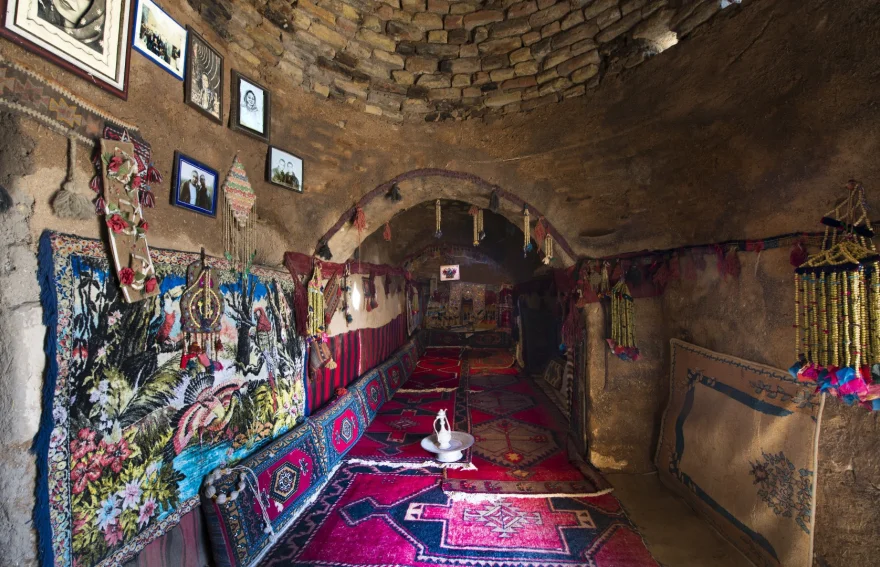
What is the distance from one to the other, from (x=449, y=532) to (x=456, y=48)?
3.78 m

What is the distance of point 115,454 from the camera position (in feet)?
4.79

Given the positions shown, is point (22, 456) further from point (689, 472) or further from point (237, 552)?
point (689, 472)

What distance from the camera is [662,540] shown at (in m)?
2.23

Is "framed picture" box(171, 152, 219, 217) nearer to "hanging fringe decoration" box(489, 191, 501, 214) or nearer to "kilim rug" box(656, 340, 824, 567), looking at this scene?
"hanging fringe decoration" box(489, 191, 501, 214)

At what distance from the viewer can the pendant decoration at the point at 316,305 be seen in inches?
115

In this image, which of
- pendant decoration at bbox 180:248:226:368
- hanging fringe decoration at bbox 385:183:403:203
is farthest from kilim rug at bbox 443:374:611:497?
hanging fringe decoration at bbox 385:183:403:203

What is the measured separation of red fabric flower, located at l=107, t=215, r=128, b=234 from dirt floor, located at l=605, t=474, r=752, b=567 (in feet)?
10.1

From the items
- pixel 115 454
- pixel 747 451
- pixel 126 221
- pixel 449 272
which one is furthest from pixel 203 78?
pixel 449 272

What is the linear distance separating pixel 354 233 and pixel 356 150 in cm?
72

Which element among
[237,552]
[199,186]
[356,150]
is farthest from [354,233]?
[237,552]

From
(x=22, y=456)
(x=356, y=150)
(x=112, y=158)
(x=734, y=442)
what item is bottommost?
(x=734, y=442)

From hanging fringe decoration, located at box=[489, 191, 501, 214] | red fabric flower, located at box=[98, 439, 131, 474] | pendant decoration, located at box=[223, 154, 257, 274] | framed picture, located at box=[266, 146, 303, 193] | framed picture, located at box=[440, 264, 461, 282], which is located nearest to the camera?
red fabric flower, located at box=[98, 439, 131, 474]

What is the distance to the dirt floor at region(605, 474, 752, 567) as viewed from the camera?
205 centimetres

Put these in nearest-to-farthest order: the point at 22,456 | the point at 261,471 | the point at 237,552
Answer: the point at 22,456, the point at 237,552, the point at 261,471
